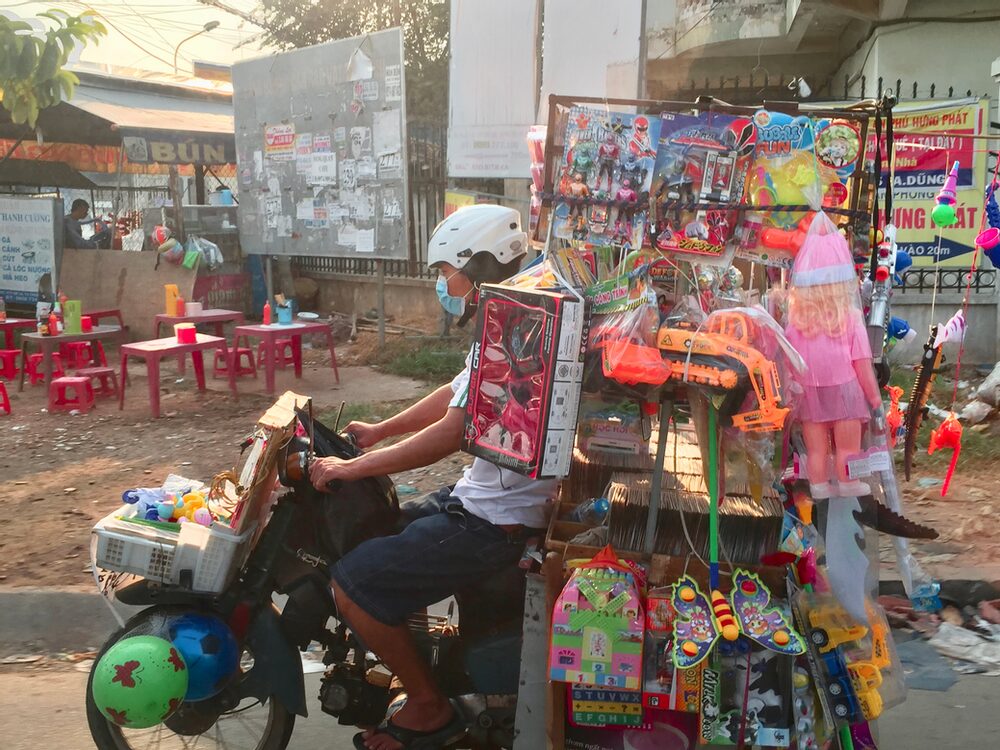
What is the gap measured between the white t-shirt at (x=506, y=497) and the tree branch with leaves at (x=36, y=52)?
29.7 ft

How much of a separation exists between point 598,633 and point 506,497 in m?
0.51

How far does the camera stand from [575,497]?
9.37 ft

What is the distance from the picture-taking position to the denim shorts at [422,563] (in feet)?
8.52

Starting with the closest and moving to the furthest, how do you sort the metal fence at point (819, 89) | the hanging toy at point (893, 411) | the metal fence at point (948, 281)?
the hanging toy at point (893, 411) → the metal fence at point (948, 281) → the metal fence at point (819, 89)

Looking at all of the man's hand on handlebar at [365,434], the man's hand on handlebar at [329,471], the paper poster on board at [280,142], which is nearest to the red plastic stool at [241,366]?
the paper poster on board at [280,142]

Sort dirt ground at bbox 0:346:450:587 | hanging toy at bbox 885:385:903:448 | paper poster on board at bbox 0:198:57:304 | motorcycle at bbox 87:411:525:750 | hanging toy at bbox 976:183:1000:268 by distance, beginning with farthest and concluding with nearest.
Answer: paper poster on board at bbox 0:198:57:304
dirt ground at bbox 0:346:450:587
hanging toy at bbox 976:183:1000:268
hanging toy at bbox 885:385:903:448
motorcycle at bbox 87:411:525:750

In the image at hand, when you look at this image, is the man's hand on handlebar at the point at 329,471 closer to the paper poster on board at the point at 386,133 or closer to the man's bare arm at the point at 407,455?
the man's bare arm at the point at 407,455

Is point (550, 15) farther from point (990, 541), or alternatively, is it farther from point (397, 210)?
point (990, 541)

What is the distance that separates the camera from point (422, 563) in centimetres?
260

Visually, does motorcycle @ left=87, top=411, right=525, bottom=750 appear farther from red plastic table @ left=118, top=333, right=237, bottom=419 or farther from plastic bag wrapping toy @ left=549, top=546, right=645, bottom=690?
red plastic table @ left=118, top=333, right=237, bottom=419

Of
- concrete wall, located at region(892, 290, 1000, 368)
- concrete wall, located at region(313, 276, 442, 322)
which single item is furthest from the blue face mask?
concrete wall, located at region(313, 276, 442, 322)

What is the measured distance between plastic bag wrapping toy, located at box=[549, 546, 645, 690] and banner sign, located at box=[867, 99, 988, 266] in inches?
276

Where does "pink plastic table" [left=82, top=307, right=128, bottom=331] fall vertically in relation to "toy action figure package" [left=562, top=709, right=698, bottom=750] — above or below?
above

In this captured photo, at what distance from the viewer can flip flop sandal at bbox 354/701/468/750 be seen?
272cm
